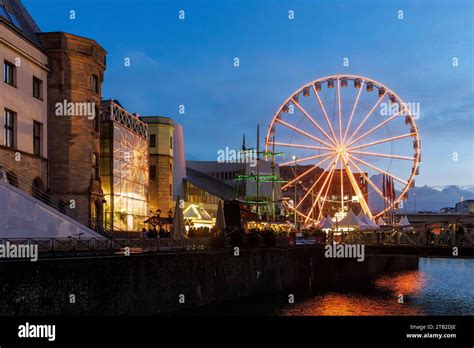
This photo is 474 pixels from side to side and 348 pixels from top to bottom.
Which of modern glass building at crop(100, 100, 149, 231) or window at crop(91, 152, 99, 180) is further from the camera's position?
modern glass building at crop(100, 100, 149, 231)

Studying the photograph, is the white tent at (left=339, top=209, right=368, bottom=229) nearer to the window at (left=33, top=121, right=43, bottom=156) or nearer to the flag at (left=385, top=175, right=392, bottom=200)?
the flag at (left=385, top=175, right=392, bottom=200)

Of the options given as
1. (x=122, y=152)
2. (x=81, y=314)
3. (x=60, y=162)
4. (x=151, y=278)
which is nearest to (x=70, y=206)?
(x=60, y=162)

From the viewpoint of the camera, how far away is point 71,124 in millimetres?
46844

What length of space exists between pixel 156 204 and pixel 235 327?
48.8 meters

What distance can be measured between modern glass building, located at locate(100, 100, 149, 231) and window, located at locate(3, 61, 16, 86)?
1433cm

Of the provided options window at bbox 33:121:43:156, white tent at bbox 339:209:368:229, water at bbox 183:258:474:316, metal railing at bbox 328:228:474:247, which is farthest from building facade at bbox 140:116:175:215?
window at bbox 33:121:43:156

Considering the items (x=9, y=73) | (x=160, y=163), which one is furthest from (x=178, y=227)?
(x=160, y=163)

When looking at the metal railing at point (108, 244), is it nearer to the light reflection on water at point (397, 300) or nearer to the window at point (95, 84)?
the light reflection on water at point (397, 300)

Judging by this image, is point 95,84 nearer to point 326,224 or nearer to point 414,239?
point 414,239

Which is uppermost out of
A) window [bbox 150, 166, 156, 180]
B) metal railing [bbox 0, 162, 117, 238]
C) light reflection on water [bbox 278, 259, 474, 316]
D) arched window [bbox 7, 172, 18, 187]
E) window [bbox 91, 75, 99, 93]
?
window [bbox 91, 75, 99, 93]

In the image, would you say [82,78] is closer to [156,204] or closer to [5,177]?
[5,177]

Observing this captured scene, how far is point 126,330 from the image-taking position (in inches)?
875

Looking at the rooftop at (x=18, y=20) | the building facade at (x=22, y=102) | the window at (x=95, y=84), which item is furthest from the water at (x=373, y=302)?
the rooftop at (x=18, y=20)

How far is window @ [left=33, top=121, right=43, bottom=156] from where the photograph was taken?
145 ft
